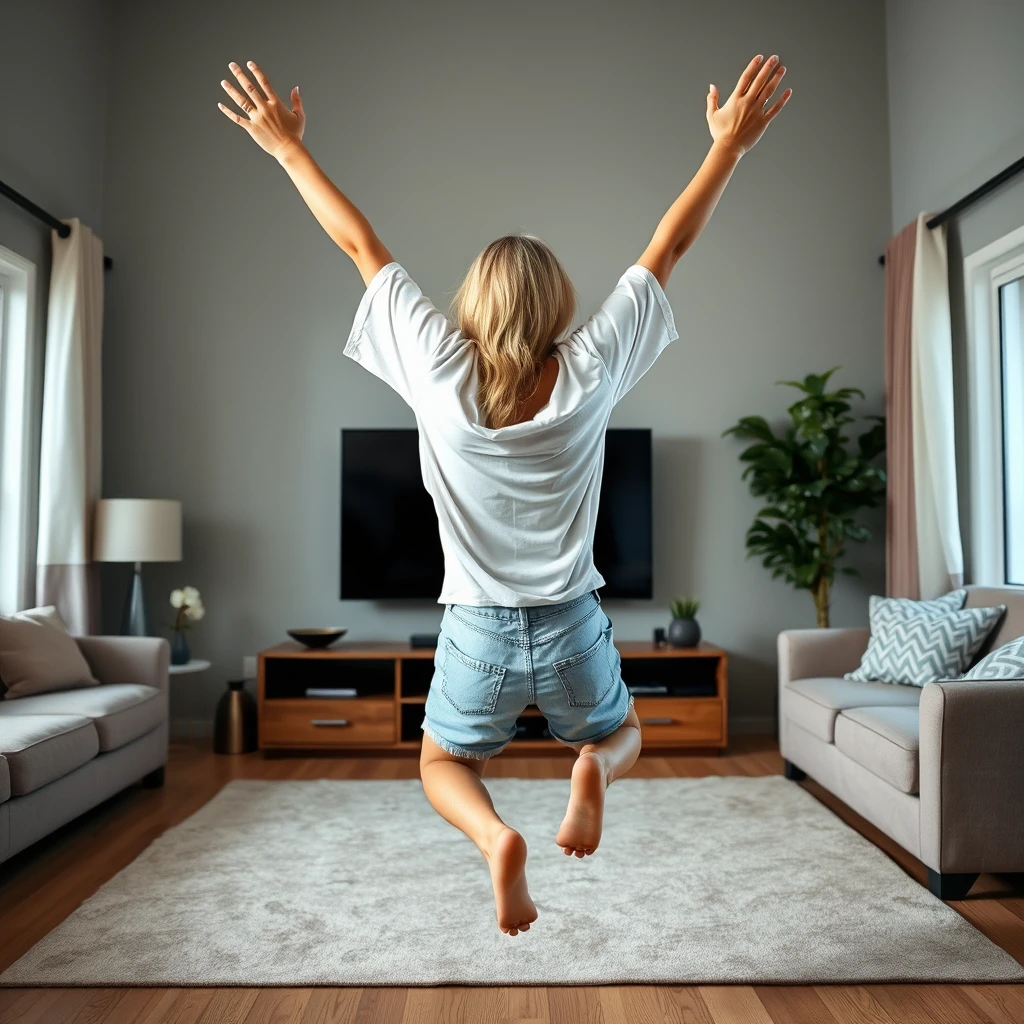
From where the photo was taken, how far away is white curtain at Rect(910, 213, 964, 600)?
4.27 metres

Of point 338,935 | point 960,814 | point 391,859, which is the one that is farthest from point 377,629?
point 960,814

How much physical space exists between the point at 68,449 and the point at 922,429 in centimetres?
387

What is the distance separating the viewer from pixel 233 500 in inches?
200

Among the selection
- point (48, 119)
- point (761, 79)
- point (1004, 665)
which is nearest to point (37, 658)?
point (48, 119)

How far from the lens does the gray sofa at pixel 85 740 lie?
274 centimetres

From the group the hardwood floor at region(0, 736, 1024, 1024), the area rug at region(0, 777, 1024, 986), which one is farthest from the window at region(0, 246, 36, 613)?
the hardwood floor at region(0, 736, 1024, 1024)

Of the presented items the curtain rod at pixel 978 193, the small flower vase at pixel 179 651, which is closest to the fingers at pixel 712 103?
the curtain rod at pixel 978 193

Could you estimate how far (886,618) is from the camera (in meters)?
3.92

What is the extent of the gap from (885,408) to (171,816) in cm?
391

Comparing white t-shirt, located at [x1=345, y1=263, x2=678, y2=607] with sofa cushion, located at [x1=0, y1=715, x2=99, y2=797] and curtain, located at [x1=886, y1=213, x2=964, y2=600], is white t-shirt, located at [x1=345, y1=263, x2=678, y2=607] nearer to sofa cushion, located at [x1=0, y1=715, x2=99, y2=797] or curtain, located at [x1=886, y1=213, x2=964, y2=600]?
sofa cushion, located at [x1=0, y1=715, x2=99, y2=797]

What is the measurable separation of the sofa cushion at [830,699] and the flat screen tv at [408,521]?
1189 mm

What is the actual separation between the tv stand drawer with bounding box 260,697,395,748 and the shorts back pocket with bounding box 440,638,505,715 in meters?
3.13

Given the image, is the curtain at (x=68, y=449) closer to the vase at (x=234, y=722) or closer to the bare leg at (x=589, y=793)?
the vase at (x=234, y=722)

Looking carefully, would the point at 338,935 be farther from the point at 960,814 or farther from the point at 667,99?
the point at 667,99
